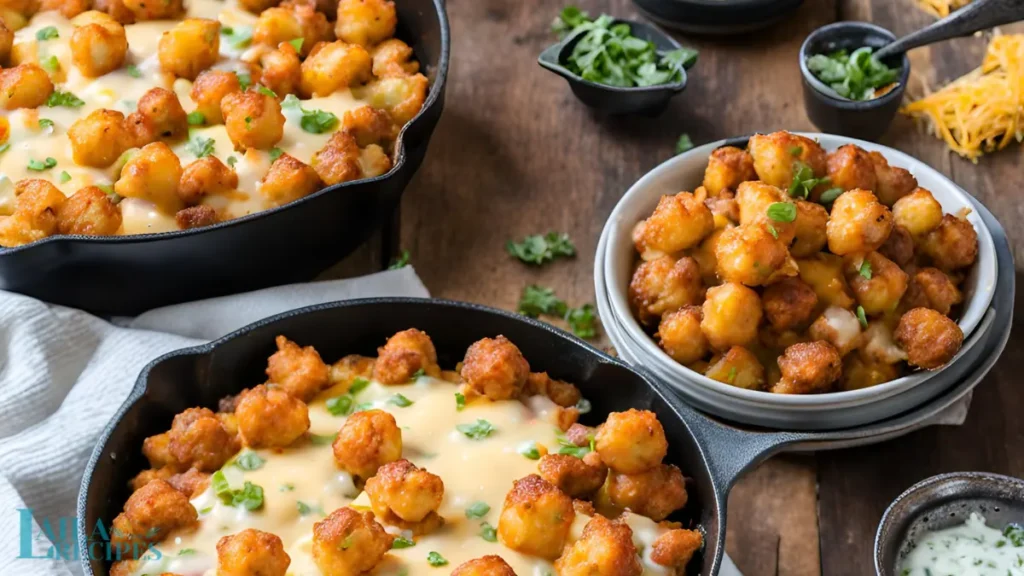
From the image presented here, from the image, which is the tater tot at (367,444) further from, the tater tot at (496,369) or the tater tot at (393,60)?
the tater tot at (393,60)

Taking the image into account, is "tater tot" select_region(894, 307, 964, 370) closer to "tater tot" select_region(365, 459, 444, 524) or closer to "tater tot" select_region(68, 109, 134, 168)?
"tater tot" select_region(365, 459, 444, 524)

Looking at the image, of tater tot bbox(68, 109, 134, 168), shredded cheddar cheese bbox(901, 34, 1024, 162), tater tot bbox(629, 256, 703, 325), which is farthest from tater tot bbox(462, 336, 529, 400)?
shredded cheddar cheese bbox(901, 34, 1024, 162)

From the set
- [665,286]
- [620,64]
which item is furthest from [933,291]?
[620,64]

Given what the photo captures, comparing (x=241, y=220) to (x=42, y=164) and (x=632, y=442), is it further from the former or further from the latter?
(x=632, y=442)

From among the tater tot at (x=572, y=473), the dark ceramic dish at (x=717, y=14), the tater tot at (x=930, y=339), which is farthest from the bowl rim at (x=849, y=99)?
the tater tot at (x=572, y=473)

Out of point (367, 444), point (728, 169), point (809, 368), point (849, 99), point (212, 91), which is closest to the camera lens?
point (367, 444)

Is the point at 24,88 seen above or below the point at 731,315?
above

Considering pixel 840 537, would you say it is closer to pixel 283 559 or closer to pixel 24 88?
pixel 283 559
